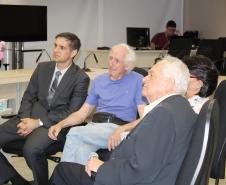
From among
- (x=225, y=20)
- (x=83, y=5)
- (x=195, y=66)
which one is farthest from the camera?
(x=225, y=20)

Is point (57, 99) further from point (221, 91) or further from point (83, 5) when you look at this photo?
point (83, 5)

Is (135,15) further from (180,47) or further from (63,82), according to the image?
(63,82)

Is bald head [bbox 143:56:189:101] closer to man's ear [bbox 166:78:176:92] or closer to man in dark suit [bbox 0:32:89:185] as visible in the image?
man's ear [bbox 166:78:176:92]

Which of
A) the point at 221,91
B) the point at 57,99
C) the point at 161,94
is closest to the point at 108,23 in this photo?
the point at 57,99

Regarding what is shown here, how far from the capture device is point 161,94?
1.89 meters

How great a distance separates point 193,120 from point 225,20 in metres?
8.92

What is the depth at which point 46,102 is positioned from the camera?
127 inches

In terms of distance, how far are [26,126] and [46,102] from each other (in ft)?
0.89

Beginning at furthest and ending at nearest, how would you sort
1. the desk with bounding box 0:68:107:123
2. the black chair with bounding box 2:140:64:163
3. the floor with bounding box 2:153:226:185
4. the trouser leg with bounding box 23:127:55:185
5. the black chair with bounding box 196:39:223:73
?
the black chair with bounding box 196:39:223:73 → the floor with bounding box 2:153:226:185 → the desk with bounding box 0:68:107:123 → the black chair with bounding box 2:140:64:163 → the trouser leg with bounding box 23:127:55:185

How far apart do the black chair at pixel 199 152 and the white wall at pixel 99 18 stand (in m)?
6.72

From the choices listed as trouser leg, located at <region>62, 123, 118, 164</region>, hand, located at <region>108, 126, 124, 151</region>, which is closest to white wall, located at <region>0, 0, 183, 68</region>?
trouser leg, located at <region>62, 123, 118, 164</region>

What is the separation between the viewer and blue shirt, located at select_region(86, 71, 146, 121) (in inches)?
118

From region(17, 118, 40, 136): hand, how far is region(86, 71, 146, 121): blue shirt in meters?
0.46

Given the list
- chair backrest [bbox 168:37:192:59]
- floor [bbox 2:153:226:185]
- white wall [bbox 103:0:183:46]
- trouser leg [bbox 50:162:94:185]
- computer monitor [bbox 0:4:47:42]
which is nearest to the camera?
trouser leg [bbox 50:162:94:185]
